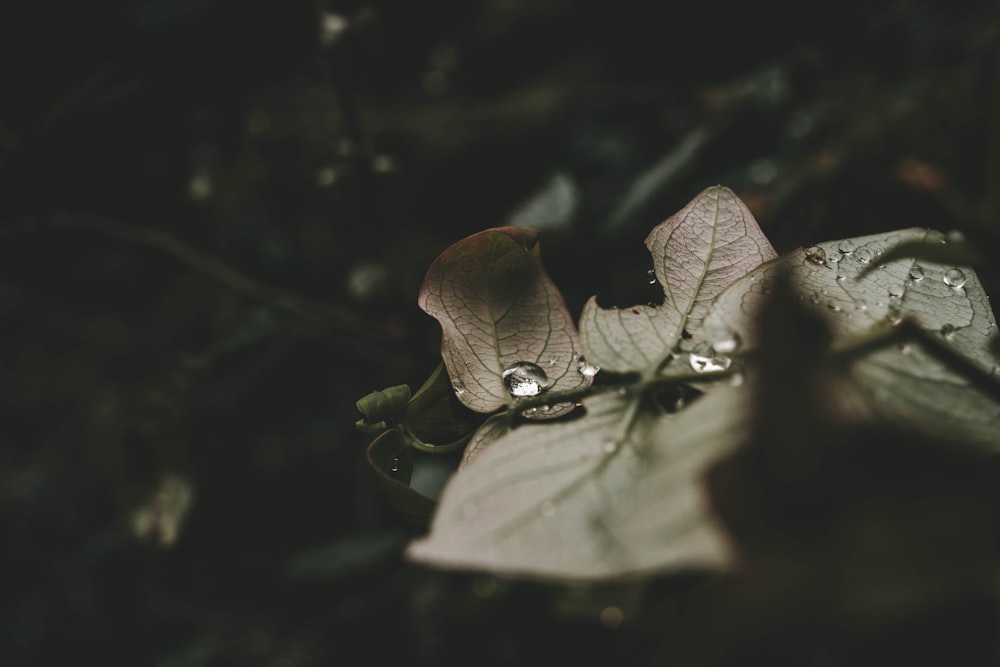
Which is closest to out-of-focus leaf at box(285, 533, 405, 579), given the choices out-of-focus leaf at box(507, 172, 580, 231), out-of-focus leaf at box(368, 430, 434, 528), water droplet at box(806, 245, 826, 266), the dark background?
the dark background

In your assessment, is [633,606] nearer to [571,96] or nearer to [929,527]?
[929,527]

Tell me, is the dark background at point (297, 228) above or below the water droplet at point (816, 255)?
below

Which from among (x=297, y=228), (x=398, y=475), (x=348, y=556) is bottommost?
(x=348, y=556)

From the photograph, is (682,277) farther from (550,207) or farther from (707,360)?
(550,207)

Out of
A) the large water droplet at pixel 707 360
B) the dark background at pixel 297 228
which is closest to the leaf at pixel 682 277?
the large water droplet at pixel 707 360

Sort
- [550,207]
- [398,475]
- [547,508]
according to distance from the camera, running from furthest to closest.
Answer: [550,207], [398,475], [547,508]

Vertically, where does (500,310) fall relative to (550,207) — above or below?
above

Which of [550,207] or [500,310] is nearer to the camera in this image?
[500,310]

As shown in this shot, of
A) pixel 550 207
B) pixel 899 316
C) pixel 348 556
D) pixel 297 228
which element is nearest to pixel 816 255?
pixel 899 316

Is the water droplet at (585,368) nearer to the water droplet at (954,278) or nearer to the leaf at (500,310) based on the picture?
the leaf at (500,310)
